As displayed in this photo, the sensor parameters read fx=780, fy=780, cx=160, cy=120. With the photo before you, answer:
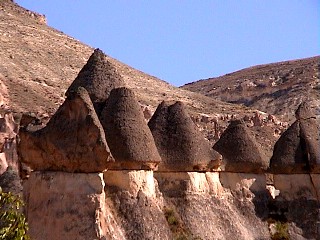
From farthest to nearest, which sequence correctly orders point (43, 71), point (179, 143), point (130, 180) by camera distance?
point (43, 71), point (179, 143), point (130, 180)

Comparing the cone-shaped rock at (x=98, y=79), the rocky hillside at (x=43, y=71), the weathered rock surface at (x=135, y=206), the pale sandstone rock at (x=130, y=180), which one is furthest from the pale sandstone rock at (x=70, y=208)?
the rocky hillside at (x=43, y=71)

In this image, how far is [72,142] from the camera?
15523mm

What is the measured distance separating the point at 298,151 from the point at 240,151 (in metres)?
1.74

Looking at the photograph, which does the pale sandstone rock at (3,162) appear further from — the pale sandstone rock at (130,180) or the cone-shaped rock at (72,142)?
the cone-shaped rock at (72,142)

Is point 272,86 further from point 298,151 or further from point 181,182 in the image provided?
point 181,182

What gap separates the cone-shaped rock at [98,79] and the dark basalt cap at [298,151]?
5858 millimetres

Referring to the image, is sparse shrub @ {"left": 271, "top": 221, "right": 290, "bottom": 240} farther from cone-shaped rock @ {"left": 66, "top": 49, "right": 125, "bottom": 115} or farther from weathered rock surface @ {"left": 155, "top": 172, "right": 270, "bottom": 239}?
cone-shaped rock @ {"left": 66, "top": 49, "right": 125, "bottom": 115}

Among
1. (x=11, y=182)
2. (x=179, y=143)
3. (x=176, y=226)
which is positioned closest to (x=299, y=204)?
(x=179, y=143)

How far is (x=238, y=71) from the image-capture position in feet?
363

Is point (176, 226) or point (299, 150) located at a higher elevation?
point (299, 150)

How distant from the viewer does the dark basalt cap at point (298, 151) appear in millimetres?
22344

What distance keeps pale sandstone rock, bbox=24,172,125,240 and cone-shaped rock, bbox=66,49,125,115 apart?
3.00 m

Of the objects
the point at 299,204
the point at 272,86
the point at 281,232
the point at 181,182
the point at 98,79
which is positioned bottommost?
the point at 281,232

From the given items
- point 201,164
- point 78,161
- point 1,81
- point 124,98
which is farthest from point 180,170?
point 1,81
